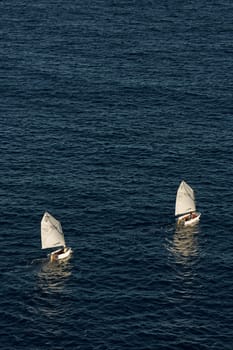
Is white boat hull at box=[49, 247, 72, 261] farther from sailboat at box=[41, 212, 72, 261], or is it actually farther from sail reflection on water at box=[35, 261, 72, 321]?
sail reflection on water at box=[35, 261, 72, 321]

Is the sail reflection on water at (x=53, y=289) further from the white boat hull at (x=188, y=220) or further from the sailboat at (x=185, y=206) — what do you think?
the sailboat at (x=185, y=206)

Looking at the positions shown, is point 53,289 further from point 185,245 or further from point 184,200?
point 184,200

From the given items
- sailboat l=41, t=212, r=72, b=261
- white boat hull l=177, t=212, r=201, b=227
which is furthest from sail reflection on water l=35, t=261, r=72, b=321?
white boat hull l=177, t=212, r=201, b=227

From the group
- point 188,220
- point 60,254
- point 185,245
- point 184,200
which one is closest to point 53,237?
point 60,254

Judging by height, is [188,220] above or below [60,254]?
above

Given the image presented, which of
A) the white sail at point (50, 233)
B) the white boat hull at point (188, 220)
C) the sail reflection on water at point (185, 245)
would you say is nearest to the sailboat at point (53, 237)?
the white sail at point (50, 233)

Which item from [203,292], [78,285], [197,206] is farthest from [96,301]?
[197,206]

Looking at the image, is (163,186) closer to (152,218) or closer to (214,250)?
(152,218)
